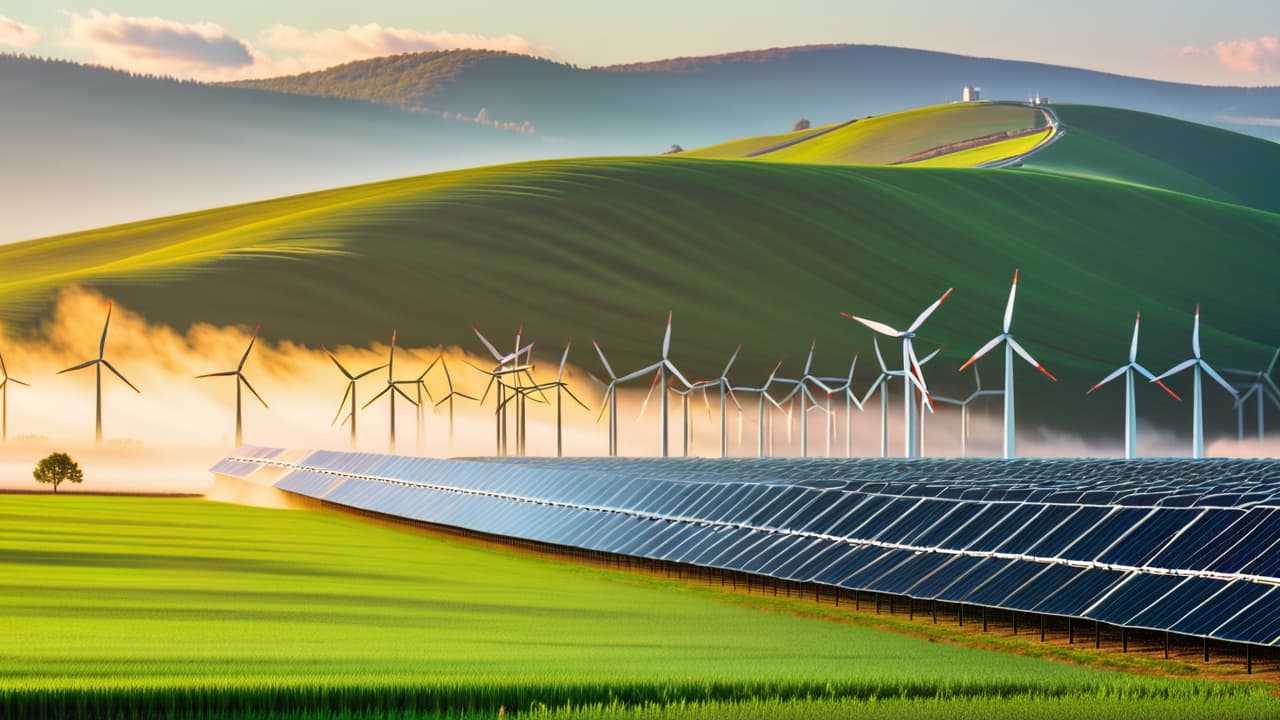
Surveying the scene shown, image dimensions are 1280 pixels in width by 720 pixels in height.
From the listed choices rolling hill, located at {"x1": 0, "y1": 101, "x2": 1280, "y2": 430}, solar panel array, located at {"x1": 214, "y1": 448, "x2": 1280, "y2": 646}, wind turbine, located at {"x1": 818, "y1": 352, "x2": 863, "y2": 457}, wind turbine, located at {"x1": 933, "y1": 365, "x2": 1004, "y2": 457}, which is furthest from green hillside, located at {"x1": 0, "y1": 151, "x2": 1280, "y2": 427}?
solar panel array, located at {"x1": 214, "y1": 448, "x2": 1280, "y2": 646}

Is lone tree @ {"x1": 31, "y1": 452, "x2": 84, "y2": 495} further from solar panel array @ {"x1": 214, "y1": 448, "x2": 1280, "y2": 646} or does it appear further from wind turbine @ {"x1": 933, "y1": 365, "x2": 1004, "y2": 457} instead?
wind turbine @ {"x1": 933, "y1": 365, "x2": 1004, "y2": 457}

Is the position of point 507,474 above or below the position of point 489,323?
below

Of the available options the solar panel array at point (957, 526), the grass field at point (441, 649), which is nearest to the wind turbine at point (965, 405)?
the solar panel array at point (957, 526)

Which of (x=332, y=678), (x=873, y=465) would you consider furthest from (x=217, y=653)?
(x=873, y=465)

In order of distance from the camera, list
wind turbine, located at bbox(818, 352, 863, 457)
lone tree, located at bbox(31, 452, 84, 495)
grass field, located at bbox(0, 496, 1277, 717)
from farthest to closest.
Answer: wind turbine, located at bbox(818, 352, 863, 457), lone tree, located at bbox(31, 452, 84, 495), grass field, located at bbox(0, 496, 1277, 717)

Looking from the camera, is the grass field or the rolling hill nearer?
the grass field

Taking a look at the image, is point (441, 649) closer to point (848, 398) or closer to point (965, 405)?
point (848, 398)

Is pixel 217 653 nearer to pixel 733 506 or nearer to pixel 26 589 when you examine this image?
pixel 26 589
